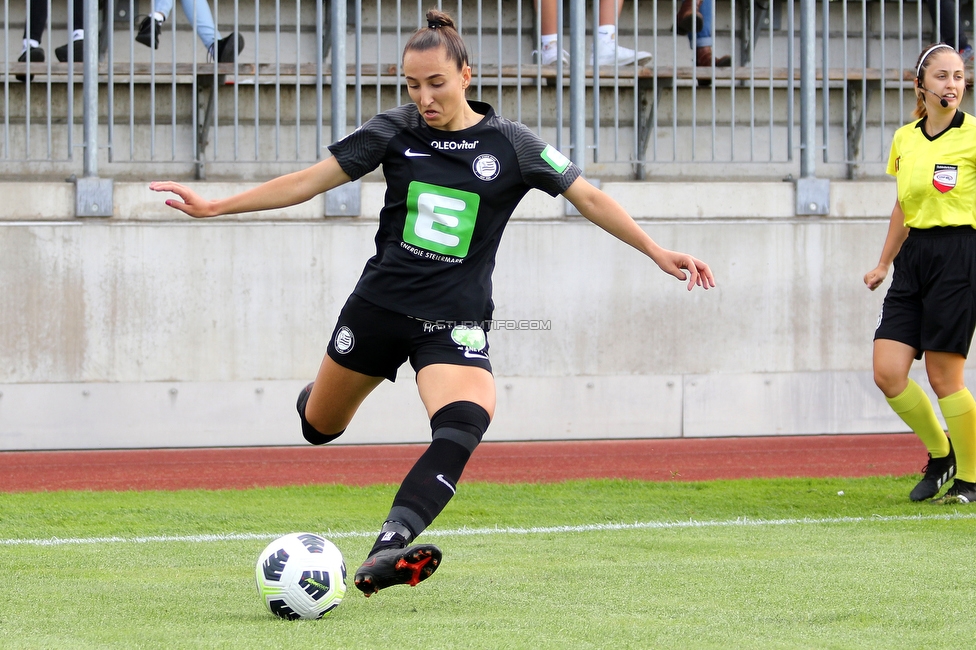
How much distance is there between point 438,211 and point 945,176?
10.4 feet

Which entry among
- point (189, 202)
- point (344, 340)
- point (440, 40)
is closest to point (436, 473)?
point (344, 340)

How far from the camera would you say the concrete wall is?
910 cm

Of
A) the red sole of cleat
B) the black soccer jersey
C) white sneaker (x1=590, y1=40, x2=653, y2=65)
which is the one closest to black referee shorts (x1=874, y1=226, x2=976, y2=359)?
the black soccer jersey

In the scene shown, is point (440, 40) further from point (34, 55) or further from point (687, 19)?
point (34, 55)

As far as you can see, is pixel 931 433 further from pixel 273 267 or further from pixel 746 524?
pixel 273 267

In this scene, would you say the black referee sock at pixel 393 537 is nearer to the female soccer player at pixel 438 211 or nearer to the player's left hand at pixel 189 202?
the female soccer player at pixel 438 211

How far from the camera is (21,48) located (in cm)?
1059

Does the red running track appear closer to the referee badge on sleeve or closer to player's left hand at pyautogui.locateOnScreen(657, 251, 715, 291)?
the referee badge on sleeve

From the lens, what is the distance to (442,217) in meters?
4.18

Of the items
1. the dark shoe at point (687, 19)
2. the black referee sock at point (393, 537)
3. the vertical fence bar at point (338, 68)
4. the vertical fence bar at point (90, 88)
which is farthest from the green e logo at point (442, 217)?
the dark shoe at point (687, 19)

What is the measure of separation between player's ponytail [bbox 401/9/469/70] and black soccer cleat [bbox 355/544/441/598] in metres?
1.67

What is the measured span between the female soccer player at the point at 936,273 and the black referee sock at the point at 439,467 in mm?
3076

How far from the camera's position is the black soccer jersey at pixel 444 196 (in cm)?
418

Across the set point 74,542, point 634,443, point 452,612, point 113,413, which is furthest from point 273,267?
point 452,612
